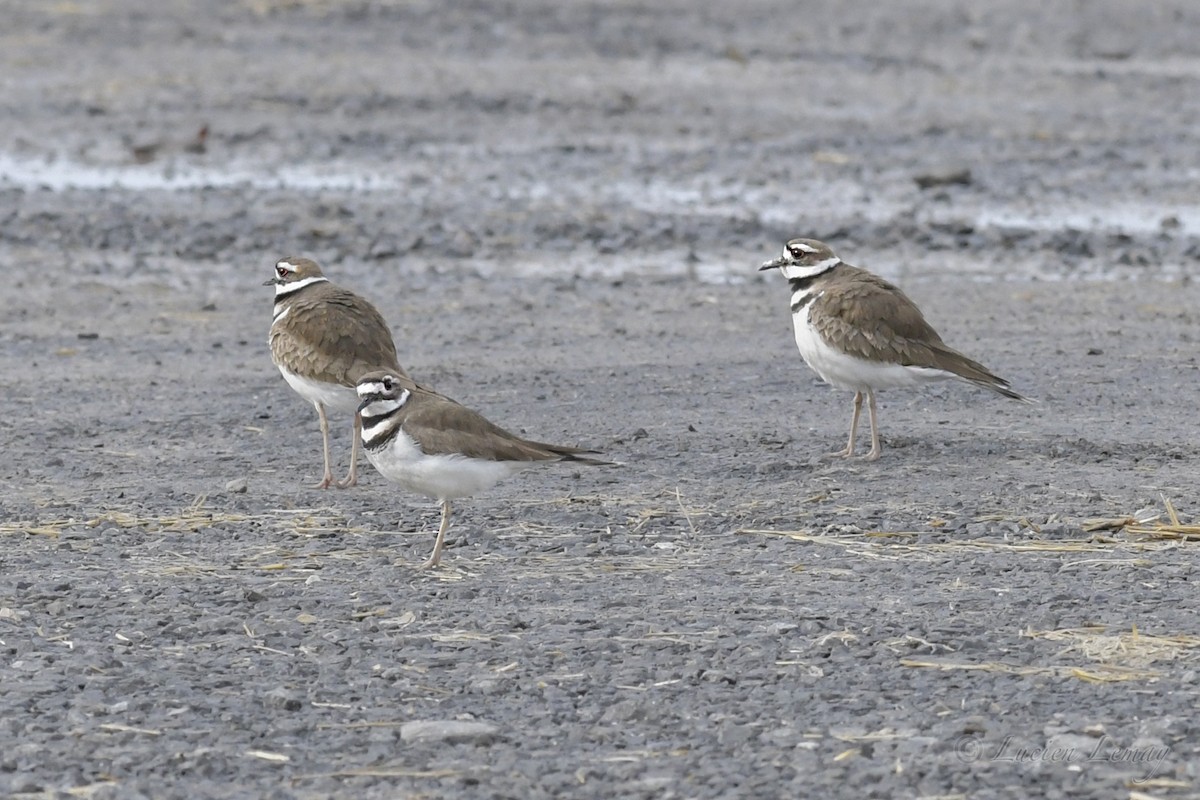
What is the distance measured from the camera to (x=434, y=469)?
7758mm

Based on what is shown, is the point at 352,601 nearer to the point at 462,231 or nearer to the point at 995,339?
the point at 995,339

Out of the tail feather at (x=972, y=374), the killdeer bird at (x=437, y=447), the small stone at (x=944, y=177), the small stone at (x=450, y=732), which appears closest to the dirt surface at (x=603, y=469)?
the small stone at (x=450, y=732)

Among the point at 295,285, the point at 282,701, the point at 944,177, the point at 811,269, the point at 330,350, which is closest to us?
the point at 282,701

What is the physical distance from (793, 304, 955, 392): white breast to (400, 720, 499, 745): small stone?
4.43 metres

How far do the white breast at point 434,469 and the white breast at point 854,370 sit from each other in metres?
2.51

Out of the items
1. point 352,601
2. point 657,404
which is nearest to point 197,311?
point 657,404

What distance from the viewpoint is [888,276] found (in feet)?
49.9

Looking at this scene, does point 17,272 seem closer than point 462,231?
Yes

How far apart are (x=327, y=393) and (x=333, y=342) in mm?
257

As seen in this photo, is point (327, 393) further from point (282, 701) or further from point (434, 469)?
point (282, 701)

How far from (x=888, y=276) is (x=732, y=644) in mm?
8951

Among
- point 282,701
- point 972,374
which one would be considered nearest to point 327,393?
point 972,374

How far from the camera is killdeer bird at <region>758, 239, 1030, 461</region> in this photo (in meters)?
9.79

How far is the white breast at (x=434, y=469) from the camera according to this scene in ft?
25.5
